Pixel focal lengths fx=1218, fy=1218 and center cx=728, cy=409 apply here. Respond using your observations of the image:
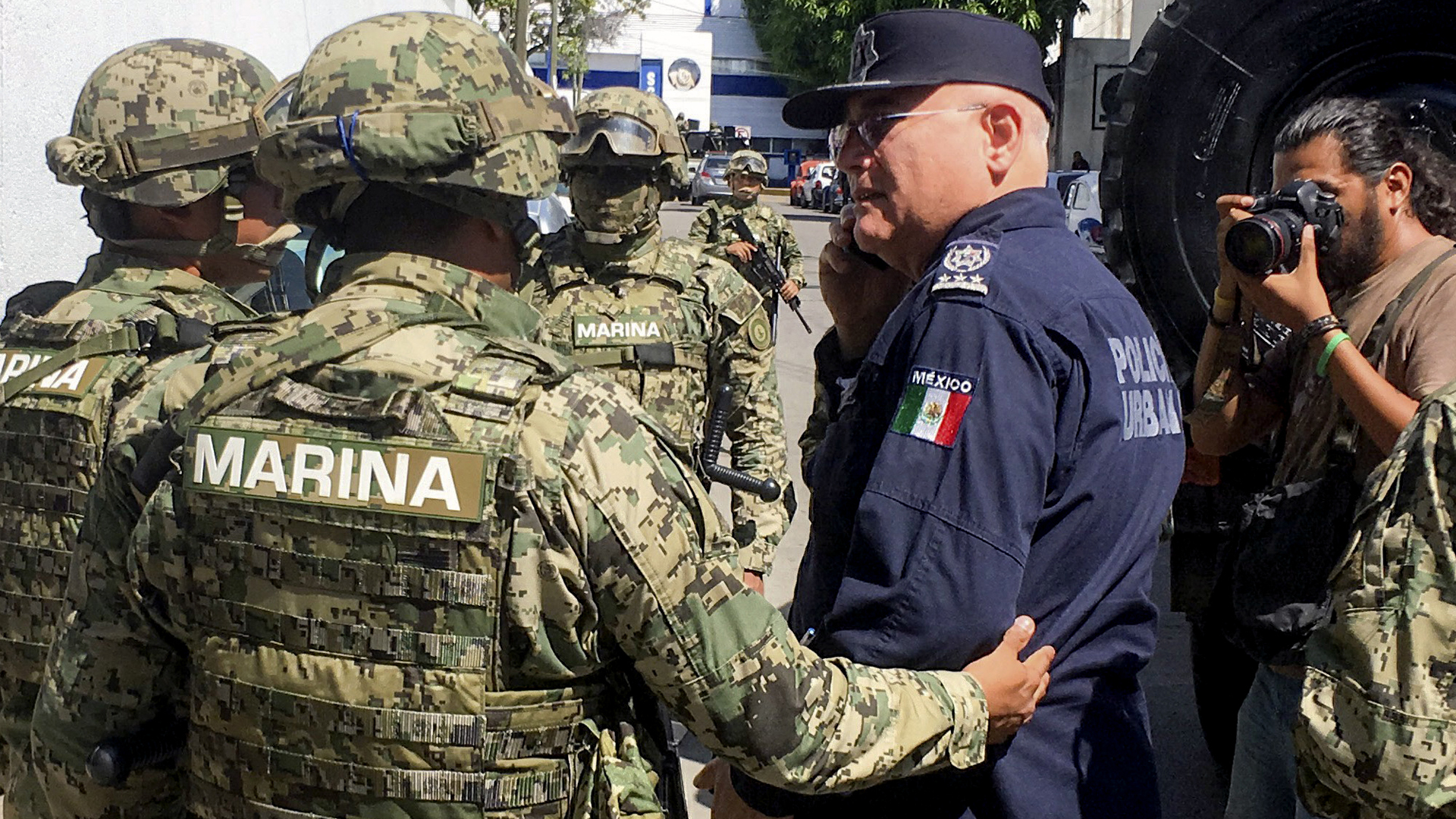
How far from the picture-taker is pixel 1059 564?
172 centimetres

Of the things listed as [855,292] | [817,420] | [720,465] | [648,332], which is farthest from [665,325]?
[855,292]

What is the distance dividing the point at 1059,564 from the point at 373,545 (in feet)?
3.06

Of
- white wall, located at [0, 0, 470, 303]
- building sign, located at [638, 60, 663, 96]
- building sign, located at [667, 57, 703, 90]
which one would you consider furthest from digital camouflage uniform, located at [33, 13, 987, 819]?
building sign, located at [667, 57, 703, 90]

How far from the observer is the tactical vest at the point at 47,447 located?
2225 mm

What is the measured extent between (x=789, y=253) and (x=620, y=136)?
6066mm

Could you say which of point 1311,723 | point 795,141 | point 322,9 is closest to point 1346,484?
point 1311,723

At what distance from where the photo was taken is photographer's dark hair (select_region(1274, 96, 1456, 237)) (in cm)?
237

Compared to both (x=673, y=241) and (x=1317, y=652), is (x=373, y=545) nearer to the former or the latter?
(x=1317, y=652)

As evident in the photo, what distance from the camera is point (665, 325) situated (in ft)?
12.7

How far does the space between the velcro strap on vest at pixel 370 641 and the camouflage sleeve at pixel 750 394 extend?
247cm

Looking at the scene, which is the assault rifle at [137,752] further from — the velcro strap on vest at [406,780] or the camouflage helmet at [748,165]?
the camouflage helmet at [748,165]

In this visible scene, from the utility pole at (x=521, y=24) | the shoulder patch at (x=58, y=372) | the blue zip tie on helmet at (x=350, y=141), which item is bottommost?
the shoulder patch at (x=58, y=372)

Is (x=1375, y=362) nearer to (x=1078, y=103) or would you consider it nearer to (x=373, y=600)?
(x=373, y=600)

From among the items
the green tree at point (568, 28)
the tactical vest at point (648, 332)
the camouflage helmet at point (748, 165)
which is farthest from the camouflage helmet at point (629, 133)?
the green tree at point (568, 28)
